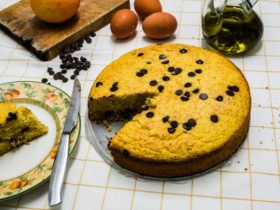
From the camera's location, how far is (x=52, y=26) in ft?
8.34

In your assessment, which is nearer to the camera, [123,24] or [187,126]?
[187,126]

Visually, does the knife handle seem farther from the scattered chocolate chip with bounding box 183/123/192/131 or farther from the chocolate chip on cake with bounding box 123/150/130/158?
the scattered chocolate chip with bounding box 183/123/192/131

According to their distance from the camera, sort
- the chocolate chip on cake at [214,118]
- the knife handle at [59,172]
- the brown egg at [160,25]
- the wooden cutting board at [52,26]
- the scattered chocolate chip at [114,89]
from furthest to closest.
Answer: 1. the wooden cutting board at [52,26]
2. the brown egg at [160,25]
3. the scattered chocolate chip at [114,89]
4. the chocolate chip on cake at [214,118]
5. the knife handle at [59,172]

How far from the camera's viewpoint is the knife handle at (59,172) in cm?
151

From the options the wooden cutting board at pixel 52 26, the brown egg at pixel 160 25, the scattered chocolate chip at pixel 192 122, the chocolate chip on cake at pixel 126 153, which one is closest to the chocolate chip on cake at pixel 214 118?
the scattered chocolate chip at pixel 192 122

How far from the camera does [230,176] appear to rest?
5.48 feet

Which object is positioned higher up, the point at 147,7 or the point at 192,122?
the point at 147,7

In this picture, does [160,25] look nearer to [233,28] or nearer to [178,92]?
[233,28]

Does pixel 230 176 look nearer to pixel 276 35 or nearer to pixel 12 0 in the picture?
pixel 276 35

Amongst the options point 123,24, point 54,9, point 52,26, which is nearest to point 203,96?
point 123,24

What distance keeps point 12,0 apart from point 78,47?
1180 mm

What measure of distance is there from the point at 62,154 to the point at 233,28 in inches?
60.4

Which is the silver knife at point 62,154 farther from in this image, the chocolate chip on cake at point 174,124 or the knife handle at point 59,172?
the chocolate chip on cake at point 174,124

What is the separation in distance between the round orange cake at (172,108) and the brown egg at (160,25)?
0.34m
